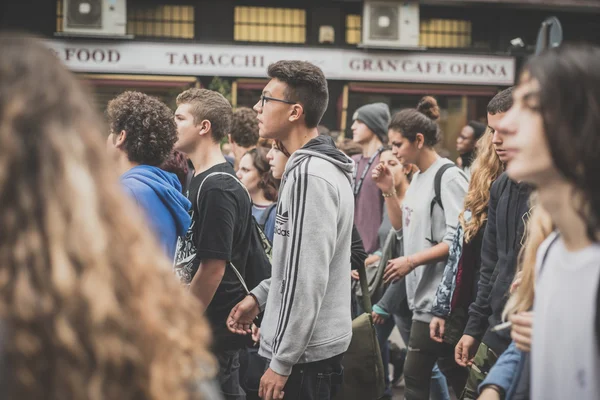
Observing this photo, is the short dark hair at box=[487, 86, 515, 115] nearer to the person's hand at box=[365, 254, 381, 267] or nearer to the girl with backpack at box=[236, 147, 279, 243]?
the girl with backpack at box=[236, 147, 279, 243]

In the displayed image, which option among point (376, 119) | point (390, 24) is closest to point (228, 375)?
point (376, 119)

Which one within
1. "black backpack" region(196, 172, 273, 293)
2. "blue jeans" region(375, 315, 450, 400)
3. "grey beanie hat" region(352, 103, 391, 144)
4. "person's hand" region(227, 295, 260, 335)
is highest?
"grey beanie hat" region(352, 103, 391, 144)

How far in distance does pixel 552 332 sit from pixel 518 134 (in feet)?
1.75

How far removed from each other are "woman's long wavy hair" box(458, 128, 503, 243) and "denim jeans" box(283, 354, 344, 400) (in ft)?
4.24

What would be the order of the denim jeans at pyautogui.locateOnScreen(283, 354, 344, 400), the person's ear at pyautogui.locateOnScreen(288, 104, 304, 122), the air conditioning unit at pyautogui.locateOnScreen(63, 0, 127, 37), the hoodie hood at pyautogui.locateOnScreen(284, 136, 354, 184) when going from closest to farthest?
the denim jeans at pyautogui.locateOnScreen(283, 354, 344, 400) → the hoodie hood at pyautogui.locateOnScreen(284, 136, 354, 184) → the person's ear at pyautogui.locateOnScreen(288, 104, 304, 122) → the air conditioning unit at pyautogui.locateOnScreen(63, 0, 127, 37)

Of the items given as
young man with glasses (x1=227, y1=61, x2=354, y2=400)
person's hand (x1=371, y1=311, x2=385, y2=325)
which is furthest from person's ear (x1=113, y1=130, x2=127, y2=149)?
person's hand (x1=371, y1=311, x2=385, y2=325)

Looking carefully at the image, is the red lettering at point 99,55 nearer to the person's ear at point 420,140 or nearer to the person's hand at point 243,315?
the person's ear at point 420,140

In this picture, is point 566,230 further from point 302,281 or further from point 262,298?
point 262,298

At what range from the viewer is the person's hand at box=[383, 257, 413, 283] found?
4.93m

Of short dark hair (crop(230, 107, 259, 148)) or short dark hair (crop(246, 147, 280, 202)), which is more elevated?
short dark hair (crop(230, 107, 259, 148))

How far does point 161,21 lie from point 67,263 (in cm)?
1958

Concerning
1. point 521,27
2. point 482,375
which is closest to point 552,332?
point 482,375

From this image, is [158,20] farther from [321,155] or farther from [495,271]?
[495,271]

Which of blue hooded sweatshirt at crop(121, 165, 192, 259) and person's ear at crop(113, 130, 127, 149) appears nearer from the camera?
blue hooded sweatshirt at crop(121, 165, 192, 259)
